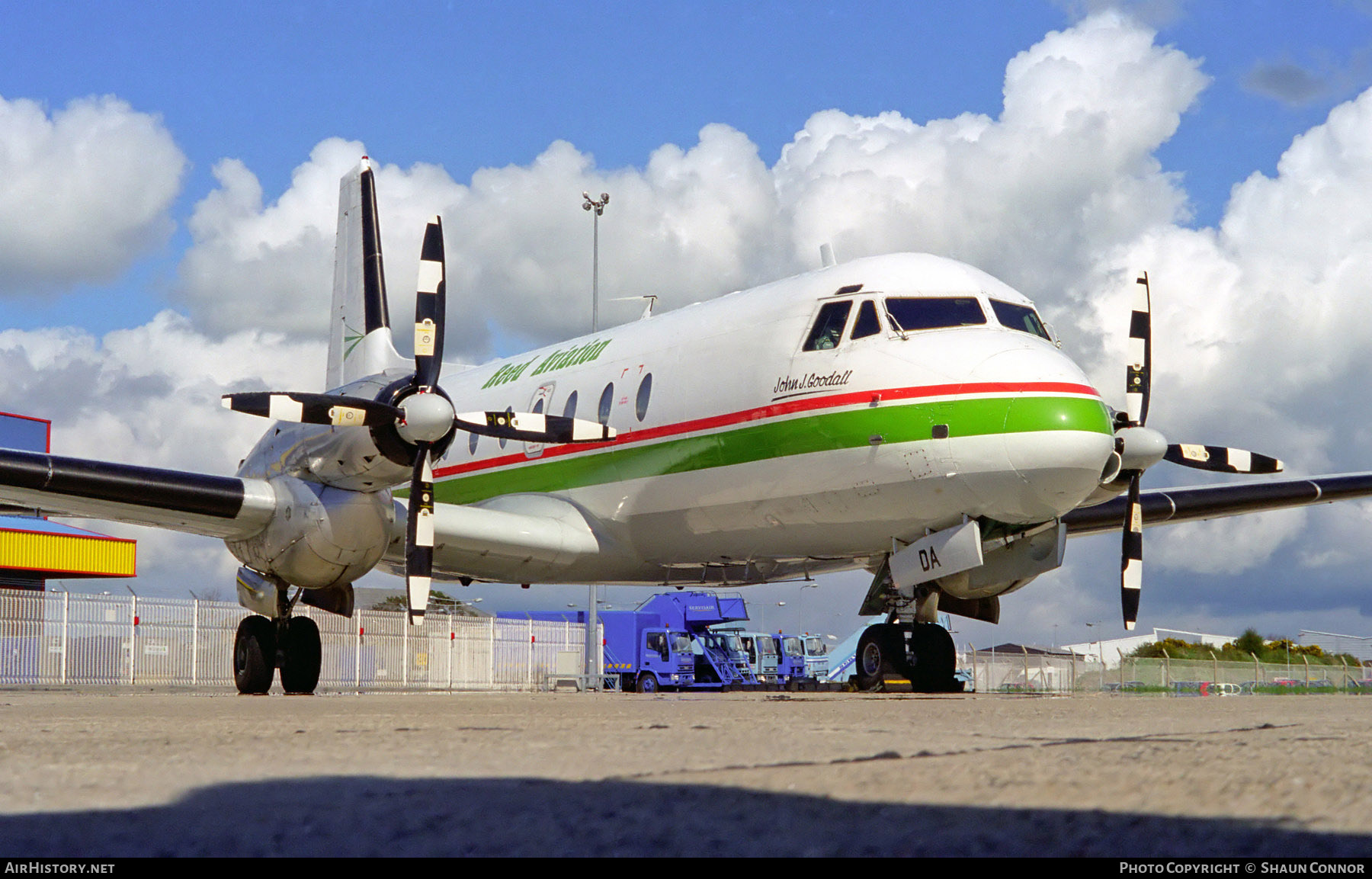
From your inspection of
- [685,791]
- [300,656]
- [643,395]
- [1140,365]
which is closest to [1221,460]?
[1140,365]

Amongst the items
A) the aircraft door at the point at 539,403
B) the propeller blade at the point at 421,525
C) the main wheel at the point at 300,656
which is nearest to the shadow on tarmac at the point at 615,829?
the propeller blade at the point at 421,525

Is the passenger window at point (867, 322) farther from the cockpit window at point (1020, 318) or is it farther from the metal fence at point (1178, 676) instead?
the metal fence at point (1178, 676)

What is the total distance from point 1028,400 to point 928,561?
1796 millimetres

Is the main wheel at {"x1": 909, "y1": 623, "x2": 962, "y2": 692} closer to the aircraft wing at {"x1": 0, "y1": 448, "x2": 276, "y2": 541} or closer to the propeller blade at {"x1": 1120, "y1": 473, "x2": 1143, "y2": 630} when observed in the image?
the propeller blade at {"x1": 1120, "y1": 473, "x2": 1143, "y2": 630}

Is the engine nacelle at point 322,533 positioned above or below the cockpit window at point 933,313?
below

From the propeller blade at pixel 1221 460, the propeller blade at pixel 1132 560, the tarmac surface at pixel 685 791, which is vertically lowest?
the tarmac surface at pixel 685 791

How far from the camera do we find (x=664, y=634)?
37.7 meters

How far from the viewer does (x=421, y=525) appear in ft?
40.6

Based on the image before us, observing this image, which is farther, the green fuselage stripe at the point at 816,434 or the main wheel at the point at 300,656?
the main wheel at the point at 300,656

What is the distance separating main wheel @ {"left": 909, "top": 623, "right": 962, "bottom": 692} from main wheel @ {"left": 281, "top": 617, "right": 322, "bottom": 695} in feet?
21.4

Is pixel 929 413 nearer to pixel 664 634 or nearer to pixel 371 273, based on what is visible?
pixel 371 273

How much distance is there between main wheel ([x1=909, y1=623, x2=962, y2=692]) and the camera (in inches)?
509

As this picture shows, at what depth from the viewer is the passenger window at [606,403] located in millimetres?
14883

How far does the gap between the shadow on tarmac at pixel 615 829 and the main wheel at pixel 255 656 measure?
37.8 feet
